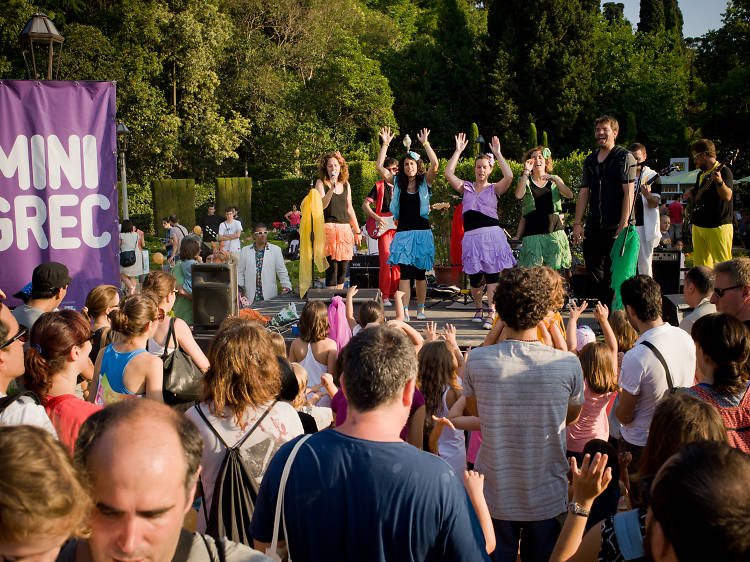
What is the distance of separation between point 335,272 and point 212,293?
1.90 meters

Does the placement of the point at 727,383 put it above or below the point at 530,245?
below

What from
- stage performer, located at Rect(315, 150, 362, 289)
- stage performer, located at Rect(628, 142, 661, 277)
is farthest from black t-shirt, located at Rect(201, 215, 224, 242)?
stage performer, located at Rect(628, 142, 661, 277)

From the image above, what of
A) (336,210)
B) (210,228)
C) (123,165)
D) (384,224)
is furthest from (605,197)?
(123,165)

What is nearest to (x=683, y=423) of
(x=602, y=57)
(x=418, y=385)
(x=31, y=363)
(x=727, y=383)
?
(x=727, y=383)

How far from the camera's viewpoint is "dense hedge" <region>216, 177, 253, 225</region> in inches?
1184

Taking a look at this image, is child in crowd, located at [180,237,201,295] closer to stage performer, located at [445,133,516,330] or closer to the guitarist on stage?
stage performer, located at [445,133,516,330]

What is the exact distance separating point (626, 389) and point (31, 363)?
2.54 m

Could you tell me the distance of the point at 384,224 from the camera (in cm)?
894

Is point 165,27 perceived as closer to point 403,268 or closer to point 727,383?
point 403,268

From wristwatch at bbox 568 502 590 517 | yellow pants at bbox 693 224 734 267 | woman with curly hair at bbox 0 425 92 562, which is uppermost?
yellow pants at bbox 693 224 734 267

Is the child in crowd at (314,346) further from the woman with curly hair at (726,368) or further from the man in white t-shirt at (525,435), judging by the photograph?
the woman with curly hair at (726,368)

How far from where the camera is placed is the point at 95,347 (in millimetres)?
4570

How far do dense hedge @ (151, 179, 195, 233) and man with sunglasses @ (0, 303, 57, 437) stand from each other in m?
25.8

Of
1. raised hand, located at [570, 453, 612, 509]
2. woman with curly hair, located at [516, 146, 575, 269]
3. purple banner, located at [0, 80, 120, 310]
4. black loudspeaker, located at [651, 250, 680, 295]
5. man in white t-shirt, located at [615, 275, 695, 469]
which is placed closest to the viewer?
raised hand, located at [570, 453, 612, 509]
